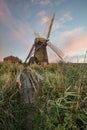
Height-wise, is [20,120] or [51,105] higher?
[51,105]

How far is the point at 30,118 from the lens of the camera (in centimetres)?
607

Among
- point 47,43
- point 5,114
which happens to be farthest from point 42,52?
point 5,114

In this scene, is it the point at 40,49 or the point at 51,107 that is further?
the point at 40,49

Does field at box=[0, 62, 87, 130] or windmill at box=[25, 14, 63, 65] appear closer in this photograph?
field at box=[0, 62, 87, 130]

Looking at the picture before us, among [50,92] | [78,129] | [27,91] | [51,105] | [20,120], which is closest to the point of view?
[78,129]

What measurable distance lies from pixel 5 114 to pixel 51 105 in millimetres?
1315

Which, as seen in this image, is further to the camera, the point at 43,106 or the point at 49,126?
the point at 43,106

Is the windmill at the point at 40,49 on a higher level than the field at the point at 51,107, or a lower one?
higher

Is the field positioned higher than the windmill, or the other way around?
the windmill

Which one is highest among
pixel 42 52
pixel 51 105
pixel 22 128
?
pixel 42 52

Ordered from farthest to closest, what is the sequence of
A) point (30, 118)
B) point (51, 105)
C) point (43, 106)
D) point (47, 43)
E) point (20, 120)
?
1. point (47, 43)
2. point (30, 118)
3. point (20, 120)
4. point (43, 106)
5. point (51, 105)

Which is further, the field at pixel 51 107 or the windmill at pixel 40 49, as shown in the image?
the windmill at pixel 40 49

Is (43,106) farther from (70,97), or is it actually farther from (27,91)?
(27,91)

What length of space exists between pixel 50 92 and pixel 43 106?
53 cm
